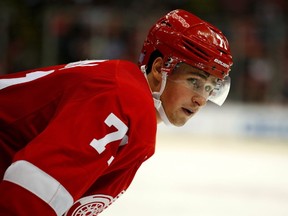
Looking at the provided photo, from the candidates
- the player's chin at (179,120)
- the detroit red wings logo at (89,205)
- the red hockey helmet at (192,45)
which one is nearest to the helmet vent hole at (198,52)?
the red hockey helmet at (192,45)

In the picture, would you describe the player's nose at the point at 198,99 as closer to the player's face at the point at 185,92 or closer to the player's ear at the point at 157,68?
the player's face at the point at 185,92

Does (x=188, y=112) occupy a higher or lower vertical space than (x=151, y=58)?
lower

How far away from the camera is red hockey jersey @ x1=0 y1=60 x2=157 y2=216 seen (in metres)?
1.40

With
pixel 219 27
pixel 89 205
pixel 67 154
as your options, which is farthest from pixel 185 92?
pixel 219 27

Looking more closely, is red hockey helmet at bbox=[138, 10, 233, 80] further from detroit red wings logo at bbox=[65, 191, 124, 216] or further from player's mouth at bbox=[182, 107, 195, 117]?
detroit red wings logo at bbox=[65, 191, 124, 216]

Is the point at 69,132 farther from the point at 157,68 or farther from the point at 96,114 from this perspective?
the point at 157,68

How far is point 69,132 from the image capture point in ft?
4.69

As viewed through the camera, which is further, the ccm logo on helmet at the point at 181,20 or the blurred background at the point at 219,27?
the blurred background at the point at 219,27

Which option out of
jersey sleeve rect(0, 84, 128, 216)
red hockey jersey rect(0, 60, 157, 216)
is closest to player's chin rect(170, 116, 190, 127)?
red hockey jersey rect(0, 60, 157, 216)

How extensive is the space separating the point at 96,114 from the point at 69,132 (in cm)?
9

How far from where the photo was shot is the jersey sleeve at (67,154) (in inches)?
55.0

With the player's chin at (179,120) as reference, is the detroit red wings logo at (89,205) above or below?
below

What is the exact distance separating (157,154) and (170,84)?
4.52 m

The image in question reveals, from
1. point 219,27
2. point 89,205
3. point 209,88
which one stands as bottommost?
point 219,27
